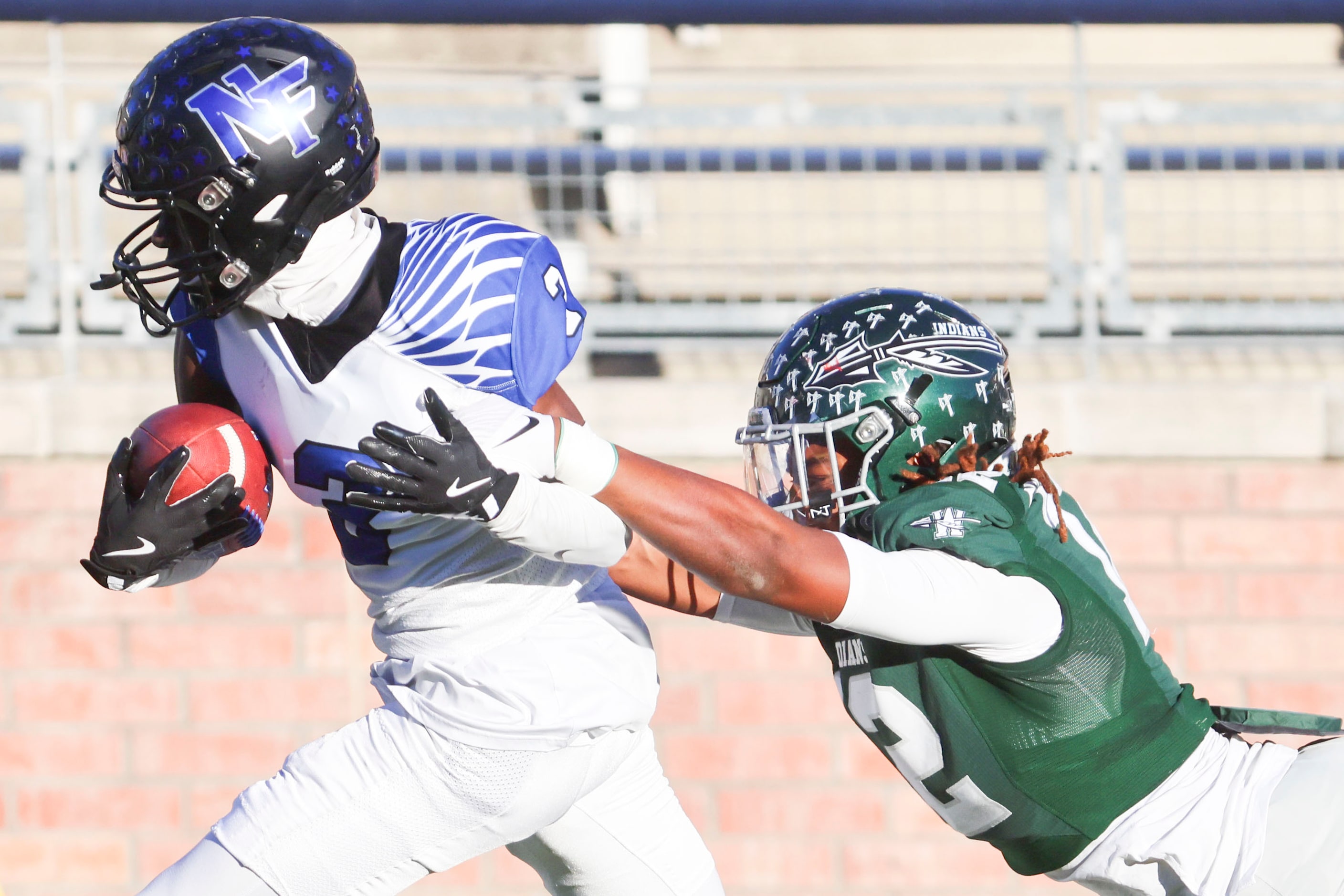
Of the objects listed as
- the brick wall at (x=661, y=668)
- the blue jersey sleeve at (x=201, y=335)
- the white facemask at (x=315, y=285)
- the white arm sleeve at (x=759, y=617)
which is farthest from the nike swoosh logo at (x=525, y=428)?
the brick wall at (x=661, y=668)

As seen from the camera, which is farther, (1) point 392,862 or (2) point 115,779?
(2) point 115,779

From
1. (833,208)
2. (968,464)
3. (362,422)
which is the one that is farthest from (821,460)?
(833,208)

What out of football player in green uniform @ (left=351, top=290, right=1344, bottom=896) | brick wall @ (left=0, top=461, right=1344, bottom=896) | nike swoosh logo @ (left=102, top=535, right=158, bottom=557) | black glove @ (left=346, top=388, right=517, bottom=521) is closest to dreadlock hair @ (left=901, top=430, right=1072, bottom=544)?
football player in green uniform @ (left=351, top=290, right=1344, bottom=896)

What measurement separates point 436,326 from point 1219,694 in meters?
2.81

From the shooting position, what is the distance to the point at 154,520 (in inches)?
81.1

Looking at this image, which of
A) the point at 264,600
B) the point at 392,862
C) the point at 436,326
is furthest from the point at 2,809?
the point at 436,326

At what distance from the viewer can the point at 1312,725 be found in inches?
84.1

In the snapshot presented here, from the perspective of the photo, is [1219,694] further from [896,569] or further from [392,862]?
[392,862]

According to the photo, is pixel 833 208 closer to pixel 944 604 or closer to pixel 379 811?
pixel 944 604

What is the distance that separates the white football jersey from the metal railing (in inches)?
75.6

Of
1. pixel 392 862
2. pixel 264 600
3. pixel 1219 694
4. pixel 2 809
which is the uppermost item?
pixel 392 862

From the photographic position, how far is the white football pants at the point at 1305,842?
6.39ft

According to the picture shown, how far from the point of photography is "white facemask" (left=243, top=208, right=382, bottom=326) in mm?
1992

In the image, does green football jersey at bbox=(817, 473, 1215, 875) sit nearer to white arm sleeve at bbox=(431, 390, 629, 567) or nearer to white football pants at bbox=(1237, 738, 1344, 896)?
white football pants at bbox=(1237, 738, 1344, 896)
